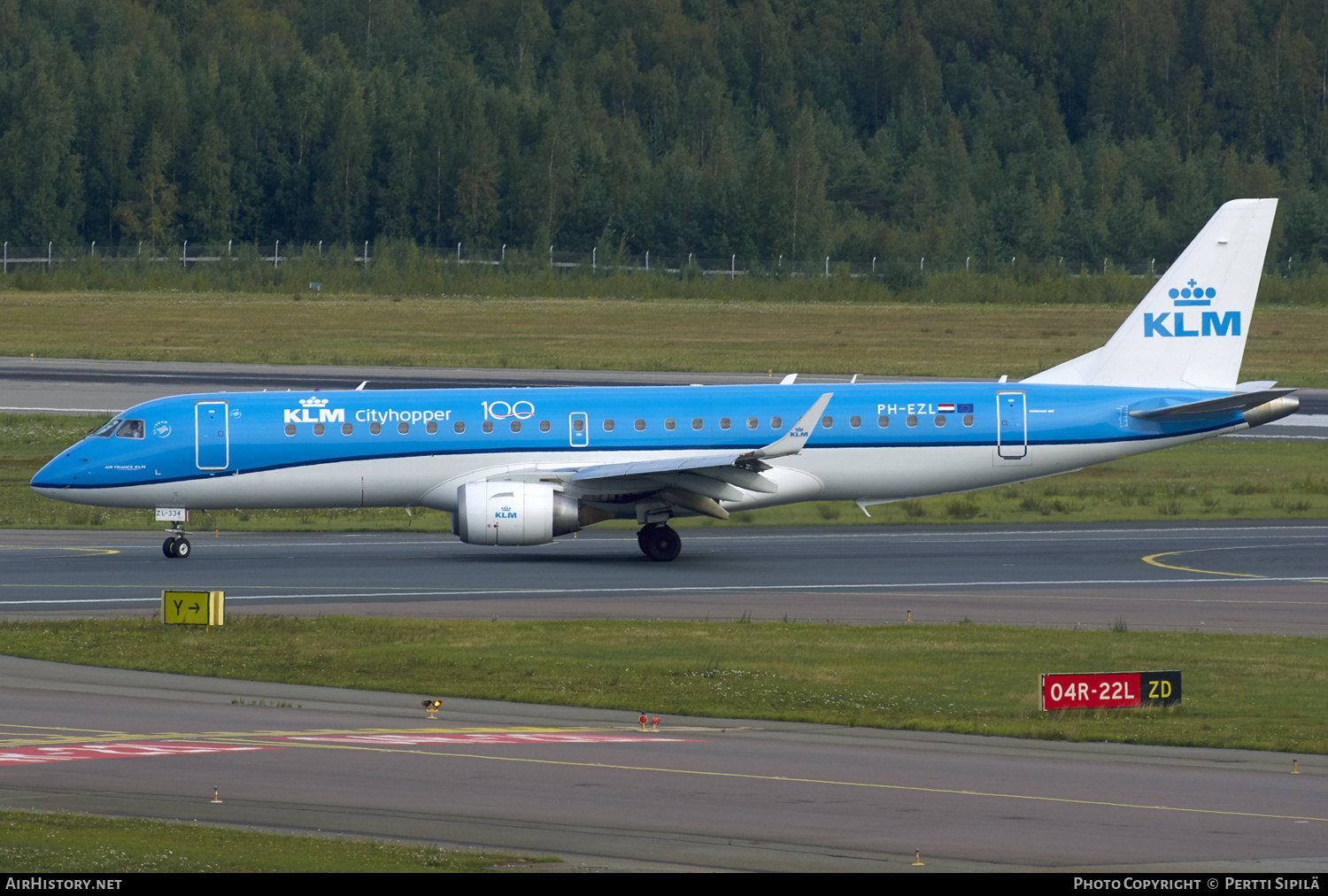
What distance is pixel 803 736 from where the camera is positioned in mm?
19875

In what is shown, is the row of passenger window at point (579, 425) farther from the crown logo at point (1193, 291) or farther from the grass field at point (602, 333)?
the grass field at point (602, 333)

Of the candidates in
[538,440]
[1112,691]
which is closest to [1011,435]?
[538,440]

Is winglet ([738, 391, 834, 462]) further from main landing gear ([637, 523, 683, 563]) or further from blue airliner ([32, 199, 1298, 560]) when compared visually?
main landing gear ([637, 523, 683, 563])

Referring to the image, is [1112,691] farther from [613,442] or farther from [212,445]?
[212,445]

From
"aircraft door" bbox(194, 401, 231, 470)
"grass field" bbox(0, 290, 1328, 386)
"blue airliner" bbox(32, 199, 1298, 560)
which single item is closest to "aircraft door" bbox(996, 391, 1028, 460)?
"blue airliner" bbox(32, 199, 1298, 560)

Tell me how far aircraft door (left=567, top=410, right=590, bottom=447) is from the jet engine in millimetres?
1882

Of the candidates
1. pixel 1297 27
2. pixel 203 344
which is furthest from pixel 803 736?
pixel 1297 27

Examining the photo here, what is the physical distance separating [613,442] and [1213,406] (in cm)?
1286

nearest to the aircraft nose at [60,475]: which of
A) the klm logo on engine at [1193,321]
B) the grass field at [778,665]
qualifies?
the grass field at [778,665]

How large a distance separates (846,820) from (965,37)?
186m

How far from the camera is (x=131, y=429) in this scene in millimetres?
36469

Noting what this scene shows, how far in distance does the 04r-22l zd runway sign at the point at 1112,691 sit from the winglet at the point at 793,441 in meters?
13.1

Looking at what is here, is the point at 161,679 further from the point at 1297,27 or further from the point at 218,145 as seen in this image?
the point at 1297,27

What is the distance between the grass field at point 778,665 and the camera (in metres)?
20.8
